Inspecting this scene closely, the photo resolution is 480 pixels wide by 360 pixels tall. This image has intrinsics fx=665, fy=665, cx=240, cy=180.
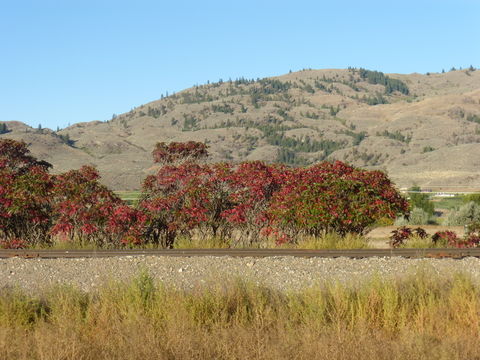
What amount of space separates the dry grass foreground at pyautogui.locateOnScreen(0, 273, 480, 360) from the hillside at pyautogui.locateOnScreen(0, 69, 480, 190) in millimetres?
75811

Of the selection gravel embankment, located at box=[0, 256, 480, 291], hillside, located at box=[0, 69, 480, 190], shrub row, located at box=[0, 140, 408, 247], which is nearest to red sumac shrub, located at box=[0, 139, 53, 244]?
shrub row, located at box=[0, 140, 408, 247]

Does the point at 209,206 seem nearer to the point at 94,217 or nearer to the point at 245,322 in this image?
the point at 94,217

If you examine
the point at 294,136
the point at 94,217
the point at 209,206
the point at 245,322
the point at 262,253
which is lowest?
the point at 245,322

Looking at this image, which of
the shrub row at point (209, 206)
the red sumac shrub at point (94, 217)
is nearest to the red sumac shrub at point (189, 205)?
the shrub row at point (209, 206)

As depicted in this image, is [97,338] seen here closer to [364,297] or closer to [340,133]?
[364,297]

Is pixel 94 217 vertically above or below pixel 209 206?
below

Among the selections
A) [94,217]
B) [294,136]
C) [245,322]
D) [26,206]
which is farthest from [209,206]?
[294,136]

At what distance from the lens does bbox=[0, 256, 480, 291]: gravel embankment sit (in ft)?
38.8

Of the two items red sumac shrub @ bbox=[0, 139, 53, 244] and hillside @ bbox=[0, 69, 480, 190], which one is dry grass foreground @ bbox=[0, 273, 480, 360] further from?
hillside @ bbox=[0, 69, 480, 190]

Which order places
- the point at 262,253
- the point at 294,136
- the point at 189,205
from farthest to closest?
the point at 294,136 → the point at 189,205 → the point at 262,253

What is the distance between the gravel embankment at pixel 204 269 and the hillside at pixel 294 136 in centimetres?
7121

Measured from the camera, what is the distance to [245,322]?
336 inches

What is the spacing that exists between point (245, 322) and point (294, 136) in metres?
141

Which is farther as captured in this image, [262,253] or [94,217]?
[94,217]
